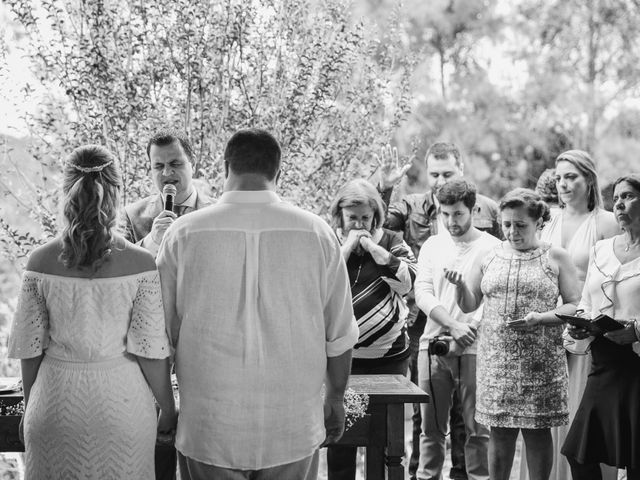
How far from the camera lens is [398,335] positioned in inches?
164

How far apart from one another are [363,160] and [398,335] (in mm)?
2050

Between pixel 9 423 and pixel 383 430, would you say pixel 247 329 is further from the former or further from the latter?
pixel 9 423

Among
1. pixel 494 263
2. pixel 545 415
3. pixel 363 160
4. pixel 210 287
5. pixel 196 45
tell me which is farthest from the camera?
pixel 363 160

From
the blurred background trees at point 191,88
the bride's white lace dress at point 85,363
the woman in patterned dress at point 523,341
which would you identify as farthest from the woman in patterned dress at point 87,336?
the blurred background trees at point 191,88

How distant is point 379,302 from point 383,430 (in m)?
0.89

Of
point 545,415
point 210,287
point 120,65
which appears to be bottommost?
point 545,415

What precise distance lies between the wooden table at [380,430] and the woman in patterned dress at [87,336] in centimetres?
74

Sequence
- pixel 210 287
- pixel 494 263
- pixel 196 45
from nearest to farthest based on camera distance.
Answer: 1. pixel 210 287
2. pixel 494 263
3. pixel 196 45

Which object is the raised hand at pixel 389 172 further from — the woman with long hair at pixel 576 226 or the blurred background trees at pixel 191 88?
the woman with long hair at pixel 576 226

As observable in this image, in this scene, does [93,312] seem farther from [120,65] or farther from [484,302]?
[120,65]

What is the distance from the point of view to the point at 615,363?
3.54 m

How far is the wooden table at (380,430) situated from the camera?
3.26m

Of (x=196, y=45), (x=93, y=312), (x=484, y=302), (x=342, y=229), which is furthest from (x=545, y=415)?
(x=196, y=45)

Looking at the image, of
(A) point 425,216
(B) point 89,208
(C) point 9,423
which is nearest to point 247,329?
(B) point 89,208
